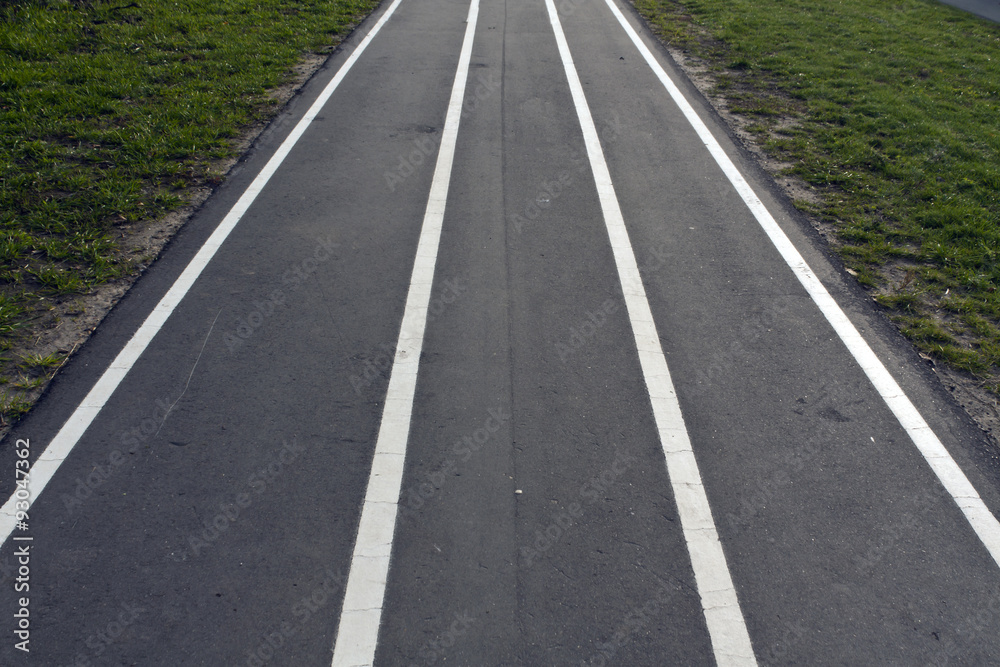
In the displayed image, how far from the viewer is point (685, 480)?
4363mm

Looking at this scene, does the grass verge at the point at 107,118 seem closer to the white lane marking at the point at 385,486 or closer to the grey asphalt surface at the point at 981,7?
the white lane marking at the point at 385,486

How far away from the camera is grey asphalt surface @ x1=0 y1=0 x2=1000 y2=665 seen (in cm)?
353

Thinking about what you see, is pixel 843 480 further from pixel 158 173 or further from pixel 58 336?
pixel 158 173

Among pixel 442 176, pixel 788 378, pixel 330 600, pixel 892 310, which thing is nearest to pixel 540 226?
pixel 442 176

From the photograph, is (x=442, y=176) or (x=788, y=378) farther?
(x=442, y=176)

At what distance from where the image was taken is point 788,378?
17.1 ft

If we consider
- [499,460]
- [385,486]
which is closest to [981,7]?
[499,460]

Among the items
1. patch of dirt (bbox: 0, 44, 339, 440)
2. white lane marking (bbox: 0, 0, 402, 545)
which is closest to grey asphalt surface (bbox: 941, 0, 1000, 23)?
white lane marking (bbox: 0, 0, 402, 545)

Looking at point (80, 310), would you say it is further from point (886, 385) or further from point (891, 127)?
point (891, 127)

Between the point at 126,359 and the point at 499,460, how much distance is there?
10.8 ft

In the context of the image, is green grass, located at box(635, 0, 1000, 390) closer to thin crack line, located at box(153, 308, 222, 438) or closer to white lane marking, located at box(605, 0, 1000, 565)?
white lane marking, located at box(605, 0, 1000, 565)

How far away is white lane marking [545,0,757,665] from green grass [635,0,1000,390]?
7.93ft

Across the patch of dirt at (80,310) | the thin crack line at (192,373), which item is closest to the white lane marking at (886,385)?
the thin crack line at (192,373)

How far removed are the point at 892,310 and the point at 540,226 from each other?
366cm
